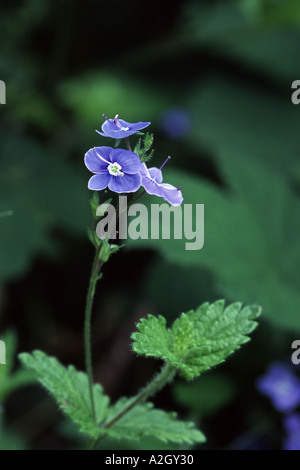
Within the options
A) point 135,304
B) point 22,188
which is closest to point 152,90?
point 22,188

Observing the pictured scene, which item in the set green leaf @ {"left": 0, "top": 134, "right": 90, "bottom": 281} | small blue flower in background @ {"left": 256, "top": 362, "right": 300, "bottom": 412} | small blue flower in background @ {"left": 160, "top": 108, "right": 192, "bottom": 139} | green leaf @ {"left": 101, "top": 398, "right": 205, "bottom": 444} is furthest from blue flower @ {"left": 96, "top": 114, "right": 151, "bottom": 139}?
small blue flower in background @ {"left": 160, "top": 108, "right": 192, "bottom": 139}

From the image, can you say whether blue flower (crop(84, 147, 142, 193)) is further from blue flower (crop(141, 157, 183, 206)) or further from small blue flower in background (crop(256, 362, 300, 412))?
small blue flower in background (crop(256, 362, 300, 412))

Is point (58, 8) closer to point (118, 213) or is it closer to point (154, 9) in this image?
point (154, 9)

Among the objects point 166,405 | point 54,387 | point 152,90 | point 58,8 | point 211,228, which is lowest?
point 166,405

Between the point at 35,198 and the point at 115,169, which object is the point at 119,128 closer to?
the point at 115,169

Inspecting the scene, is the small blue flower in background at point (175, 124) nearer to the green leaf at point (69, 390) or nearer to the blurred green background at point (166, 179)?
the blurred green background at point (166, 179)

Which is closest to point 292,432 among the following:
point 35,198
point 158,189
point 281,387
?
point 281,387
